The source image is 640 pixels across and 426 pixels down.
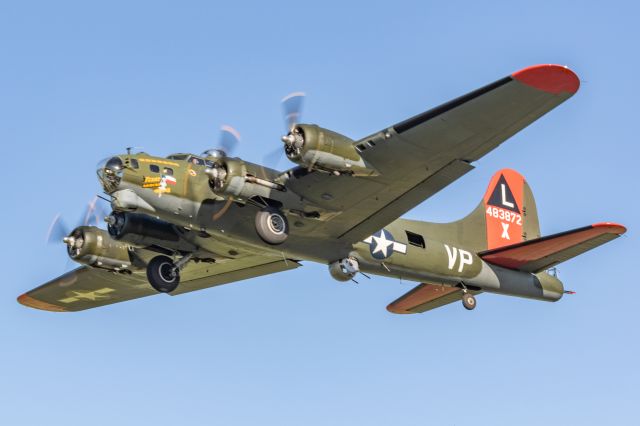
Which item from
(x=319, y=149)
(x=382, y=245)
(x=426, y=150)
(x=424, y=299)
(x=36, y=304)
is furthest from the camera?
(x=36, y=304)

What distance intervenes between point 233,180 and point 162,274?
14.9ft

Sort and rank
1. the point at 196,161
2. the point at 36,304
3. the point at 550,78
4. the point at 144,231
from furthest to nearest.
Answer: the point at 36,304 → the point at 144,231 → the point at 196,161 → the point at 550,78

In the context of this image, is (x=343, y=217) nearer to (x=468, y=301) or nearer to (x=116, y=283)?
(x=468, y=301)

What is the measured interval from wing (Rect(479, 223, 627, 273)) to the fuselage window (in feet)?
6.92

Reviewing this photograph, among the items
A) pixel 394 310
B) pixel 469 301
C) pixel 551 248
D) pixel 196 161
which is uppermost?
pixel 196 161

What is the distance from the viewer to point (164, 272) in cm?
2427

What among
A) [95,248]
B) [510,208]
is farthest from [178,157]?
[510,208]

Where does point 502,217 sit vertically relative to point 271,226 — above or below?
above

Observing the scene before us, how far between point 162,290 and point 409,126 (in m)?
8.15

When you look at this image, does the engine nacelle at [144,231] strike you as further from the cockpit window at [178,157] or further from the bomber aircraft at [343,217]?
the cockpit window at [178,157]

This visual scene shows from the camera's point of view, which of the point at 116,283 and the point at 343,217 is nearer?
the point at 343,217

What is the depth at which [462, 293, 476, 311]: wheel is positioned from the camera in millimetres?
25375

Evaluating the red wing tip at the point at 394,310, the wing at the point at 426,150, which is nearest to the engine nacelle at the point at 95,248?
the wing at the point at 426,150

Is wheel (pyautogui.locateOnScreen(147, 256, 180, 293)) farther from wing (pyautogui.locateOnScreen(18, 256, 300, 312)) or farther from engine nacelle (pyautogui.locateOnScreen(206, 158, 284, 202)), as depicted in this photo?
engine nacelle (pyautogui.locateOnScreen(206, 158, 284, 202))
